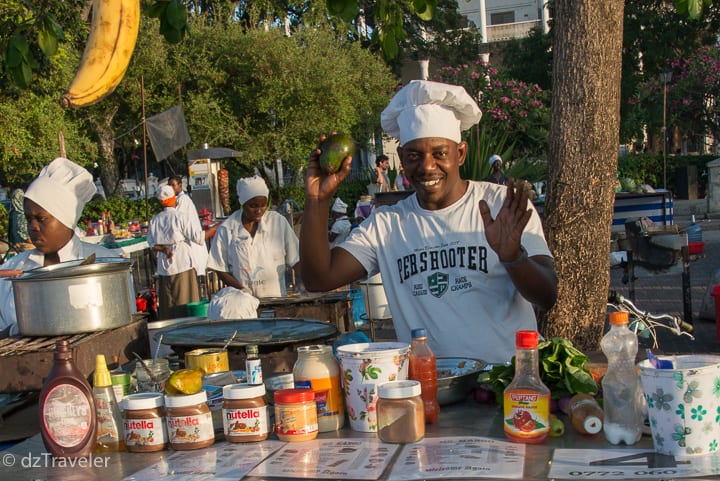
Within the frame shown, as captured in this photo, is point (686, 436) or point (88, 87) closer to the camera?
point (686, 436)

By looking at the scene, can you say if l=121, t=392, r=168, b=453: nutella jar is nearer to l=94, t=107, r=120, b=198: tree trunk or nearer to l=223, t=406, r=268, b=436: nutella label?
l=223, t=406, r=268, b=436: nutella label

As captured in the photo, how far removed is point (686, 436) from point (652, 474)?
0.15 meters

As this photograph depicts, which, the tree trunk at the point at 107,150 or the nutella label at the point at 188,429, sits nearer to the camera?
the nutella label at the point at 188,429

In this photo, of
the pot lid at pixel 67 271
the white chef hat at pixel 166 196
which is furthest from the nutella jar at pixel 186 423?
the white chef hat at pixel 166 196

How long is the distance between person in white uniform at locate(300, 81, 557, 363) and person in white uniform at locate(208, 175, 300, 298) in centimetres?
375

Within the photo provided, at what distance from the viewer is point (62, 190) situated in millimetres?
4641

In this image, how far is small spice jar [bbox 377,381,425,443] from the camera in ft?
7.78

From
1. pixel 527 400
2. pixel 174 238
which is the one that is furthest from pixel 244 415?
pixel 174 238

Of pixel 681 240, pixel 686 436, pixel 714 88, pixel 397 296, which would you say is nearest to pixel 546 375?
pixel 686 436

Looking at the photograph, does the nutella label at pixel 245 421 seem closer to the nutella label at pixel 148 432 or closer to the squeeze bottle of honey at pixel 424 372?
the nutella label at pixel 148 432

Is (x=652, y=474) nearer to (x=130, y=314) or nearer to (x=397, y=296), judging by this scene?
(x=397, y=296)

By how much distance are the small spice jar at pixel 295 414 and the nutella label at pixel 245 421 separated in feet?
0.19

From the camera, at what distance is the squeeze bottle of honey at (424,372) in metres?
2.60

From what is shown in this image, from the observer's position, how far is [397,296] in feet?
11.4
